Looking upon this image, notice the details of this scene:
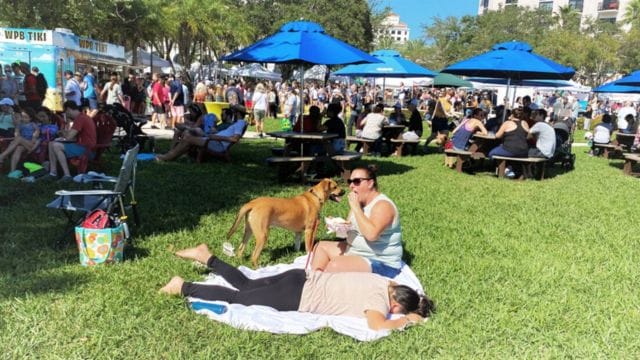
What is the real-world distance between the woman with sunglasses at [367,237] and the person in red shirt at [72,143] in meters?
4.83

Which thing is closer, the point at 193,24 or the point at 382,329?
the point at 382,329

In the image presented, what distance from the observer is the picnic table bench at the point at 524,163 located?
9969 mm

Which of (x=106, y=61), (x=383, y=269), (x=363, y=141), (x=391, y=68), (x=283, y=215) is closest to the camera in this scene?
(x=383, y=269)

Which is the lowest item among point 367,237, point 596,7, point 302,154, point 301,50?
point 367,237

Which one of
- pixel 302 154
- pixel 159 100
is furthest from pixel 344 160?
pixel 159 100

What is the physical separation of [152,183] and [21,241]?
9.51 ft

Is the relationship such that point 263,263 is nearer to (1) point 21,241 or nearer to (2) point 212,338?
(2) point 212,338

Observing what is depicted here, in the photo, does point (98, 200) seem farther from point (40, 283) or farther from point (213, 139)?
point (213, 139)

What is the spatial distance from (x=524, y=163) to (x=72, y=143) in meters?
8.13

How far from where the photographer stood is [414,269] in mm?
4953

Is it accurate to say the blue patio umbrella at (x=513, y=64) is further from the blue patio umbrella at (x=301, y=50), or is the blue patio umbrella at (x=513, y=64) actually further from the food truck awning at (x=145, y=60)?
the food truck awning at (x=145, y=60)

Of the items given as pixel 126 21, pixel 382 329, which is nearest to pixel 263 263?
pixel 382 329

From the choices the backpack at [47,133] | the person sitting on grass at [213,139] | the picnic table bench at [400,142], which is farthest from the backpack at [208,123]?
the picnic table bench at [400,142]

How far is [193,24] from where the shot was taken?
102ft
